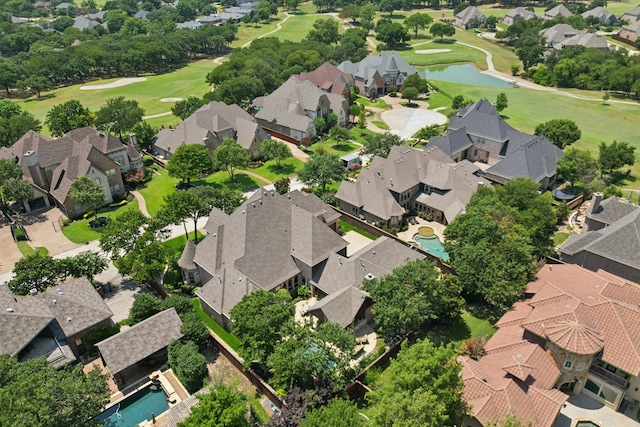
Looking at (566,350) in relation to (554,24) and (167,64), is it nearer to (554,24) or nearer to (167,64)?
(167,64)

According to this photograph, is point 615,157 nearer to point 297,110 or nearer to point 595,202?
point 595,202

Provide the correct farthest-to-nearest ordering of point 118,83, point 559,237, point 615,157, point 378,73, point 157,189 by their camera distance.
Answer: point 118,83, point 378,73, point 157,189, point 615,157, point 559,237

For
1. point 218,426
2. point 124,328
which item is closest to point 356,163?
point 124,328

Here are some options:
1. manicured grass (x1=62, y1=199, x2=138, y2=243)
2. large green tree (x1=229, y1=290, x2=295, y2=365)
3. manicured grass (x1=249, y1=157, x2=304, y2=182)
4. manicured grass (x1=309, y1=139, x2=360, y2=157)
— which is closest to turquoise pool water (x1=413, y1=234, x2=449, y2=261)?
large green tree (x1=229, y1=290, x2=295, y2=365)

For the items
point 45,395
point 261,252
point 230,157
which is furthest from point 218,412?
point 230,157

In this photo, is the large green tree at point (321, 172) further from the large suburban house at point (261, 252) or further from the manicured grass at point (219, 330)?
the manicured grass at point (219, 330)

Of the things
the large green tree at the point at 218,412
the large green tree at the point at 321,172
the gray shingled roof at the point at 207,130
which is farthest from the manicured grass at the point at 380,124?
the large green tree at the point at 218,412
